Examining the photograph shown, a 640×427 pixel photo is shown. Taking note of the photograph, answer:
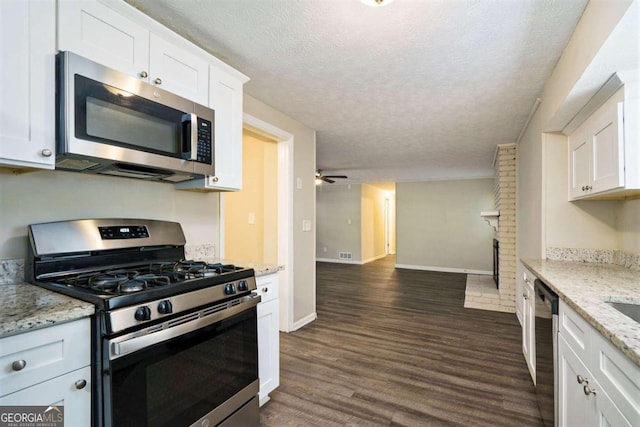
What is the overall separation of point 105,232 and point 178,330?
2.48 feet

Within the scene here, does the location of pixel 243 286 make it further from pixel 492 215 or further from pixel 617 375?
pixel 492 215

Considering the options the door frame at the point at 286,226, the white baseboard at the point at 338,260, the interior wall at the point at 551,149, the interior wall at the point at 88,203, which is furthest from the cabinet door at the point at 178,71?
the white baseboard at the point at 338,260

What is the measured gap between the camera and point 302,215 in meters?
3.55

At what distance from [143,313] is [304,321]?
2567 mm

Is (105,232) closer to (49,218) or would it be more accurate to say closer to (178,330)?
(49,218)

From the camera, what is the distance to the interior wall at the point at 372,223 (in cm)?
868

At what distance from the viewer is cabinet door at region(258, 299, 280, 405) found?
75.6 inches

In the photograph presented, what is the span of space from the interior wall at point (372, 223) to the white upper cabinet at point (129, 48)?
704 cm

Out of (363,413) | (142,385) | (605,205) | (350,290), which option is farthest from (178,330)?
(350,290)

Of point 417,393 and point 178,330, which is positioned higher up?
point 178,330

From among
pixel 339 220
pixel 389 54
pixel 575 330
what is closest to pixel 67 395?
pixel 575 330

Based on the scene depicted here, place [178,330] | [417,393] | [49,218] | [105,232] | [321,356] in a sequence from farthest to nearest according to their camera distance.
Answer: [321,356]
[417,393]
[105,232]
[49,218]
[178,330]

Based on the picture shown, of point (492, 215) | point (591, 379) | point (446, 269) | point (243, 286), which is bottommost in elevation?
point (446, 269)

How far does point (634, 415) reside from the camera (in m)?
0.83
